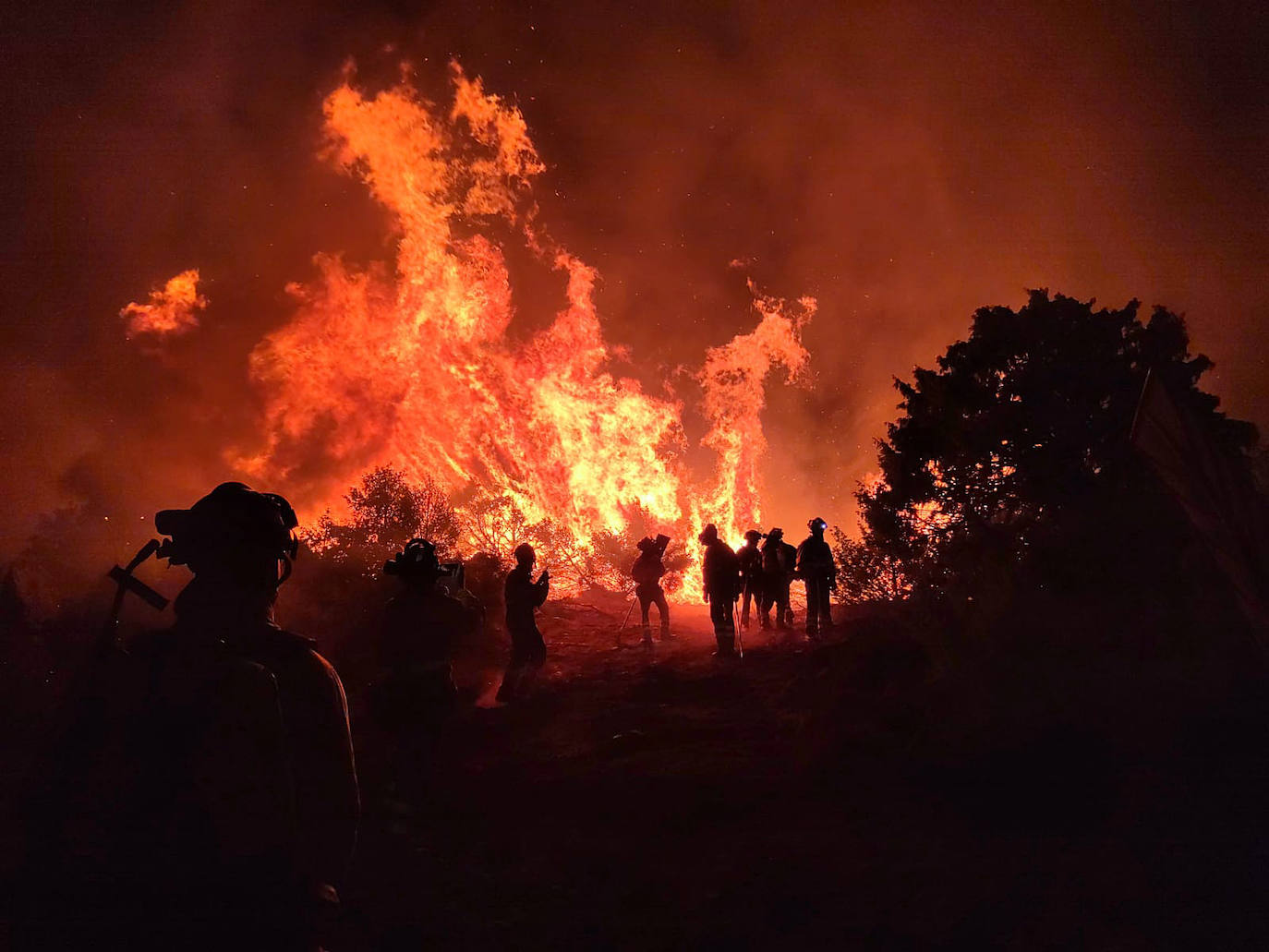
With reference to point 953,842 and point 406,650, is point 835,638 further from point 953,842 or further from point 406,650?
point 406,650

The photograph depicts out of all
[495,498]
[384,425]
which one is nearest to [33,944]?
[495,498]

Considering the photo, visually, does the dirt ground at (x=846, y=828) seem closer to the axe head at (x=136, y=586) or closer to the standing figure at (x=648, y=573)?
the axe head at (x=136, y=586)

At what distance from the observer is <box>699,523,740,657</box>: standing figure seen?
13.0 metres

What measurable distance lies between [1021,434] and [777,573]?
11.2m

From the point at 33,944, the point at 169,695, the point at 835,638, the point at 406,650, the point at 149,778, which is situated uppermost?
the point at 835,638

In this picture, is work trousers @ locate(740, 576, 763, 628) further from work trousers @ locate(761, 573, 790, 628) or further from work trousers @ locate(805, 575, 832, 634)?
work trousers @ locate(805, 575, 832, 634)

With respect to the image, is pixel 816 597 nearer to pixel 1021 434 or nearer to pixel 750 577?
pixel 750 577

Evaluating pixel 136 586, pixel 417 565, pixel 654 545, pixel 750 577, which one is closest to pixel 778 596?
pixel 750 577

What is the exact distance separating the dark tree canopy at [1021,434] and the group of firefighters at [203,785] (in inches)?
702

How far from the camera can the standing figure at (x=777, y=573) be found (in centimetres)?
1527

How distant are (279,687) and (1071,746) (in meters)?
7.56

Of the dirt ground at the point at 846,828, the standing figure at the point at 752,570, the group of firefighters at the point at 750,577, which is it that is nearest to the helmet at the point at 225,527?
the dirt ground at the point at 846,828

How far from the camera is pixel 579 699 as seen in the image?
10.9 metres

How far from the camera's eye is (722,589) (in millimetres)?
12984
